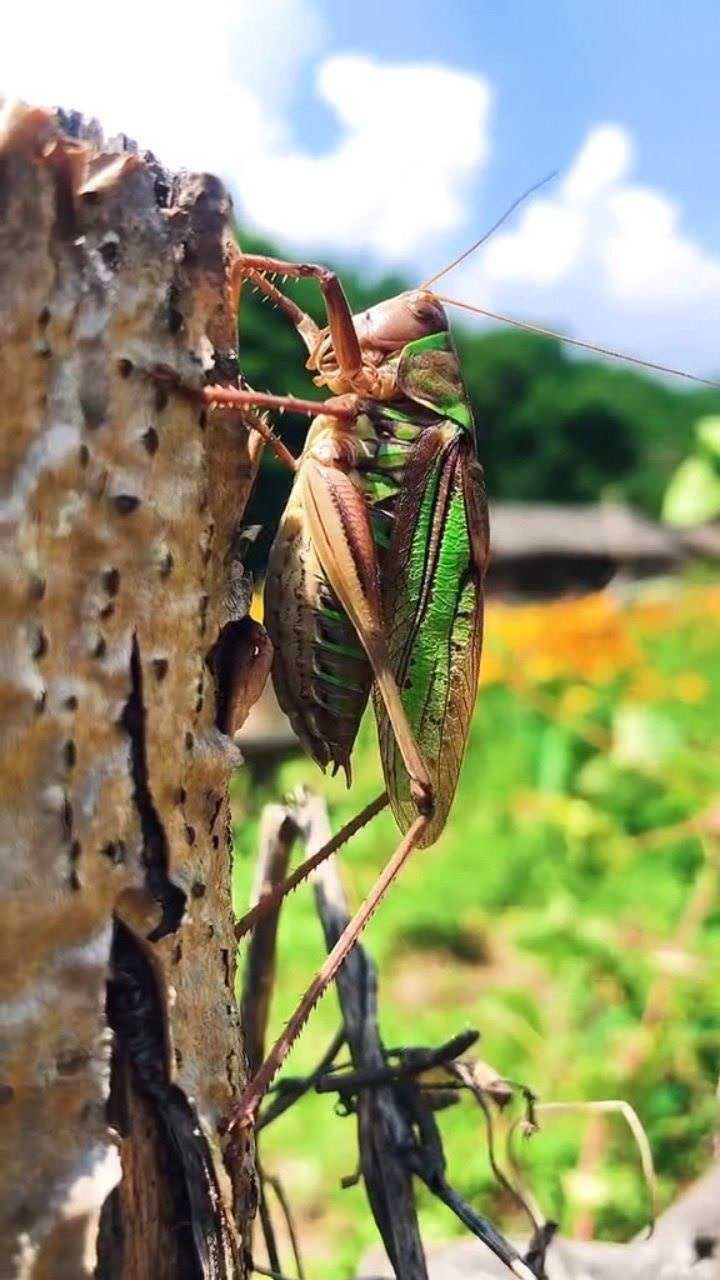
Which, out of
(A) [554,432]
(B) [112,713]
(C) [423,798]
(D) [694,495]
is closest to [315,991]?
(C) [423,798]

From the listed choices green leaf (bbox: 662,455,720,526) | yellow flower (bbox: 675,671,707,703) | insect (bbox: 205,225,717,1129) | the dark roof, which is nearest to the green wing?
insect (bbox: 205,225,717,1129)

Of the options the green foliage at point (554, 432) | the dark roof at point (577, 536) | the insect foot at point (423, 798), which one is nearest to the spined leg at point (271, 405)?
the insect foot at point (423, 798)

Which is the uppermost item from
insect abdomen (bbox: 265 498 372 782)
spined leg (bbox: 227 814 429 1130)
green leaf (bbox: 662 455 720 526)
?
green leaf (bbox: 662 455 720 526)

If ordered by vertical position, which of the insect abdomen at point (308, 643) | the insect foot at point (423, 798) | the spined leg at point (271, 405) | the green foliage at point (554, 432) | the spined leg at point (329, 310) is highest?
the green foliage at point (554, 432)

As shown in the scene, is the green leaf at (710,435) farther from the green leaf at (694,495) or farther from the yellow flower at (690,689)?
the yellow flower at (690,689)

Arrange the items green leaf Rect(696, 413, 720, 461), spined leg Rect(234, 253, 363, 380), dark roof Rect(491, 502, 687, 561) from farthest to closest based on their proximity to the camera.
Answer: dark roof Rect(491, 502, 687, 561) < green leaf Rect(696, 413, 720, 461) < spined leg Rect(234, 253, 363, 380)

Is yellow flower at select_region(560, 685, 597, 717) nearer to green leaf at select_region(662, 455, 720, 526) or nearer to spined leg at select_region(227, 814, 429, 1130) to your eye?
green leaf at select_region(662, 455, 720, 526)

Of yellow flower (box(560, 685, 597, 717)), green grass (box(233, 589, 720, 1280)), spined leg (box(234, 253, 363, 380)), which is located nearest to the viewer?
spined leg (box(234, 253, 363, 380))

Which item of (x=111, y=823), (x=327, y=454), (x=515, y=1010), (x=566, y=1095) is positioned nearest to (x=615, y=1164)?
(x=566, y=1095)
